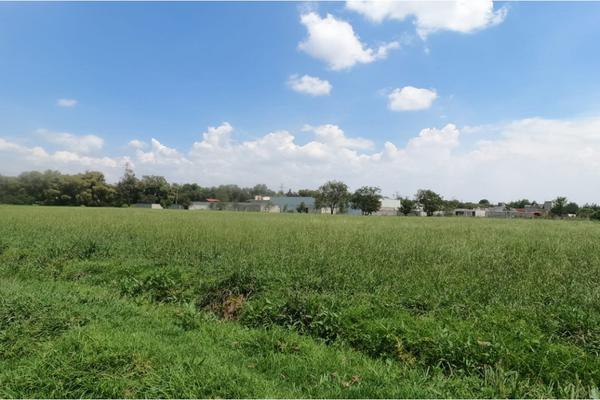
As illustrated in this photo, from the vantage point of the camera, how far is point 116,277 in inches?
345

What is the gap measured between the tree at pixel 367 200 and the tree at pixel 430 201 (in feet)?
40.3

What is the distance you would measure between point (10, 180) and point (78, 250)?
94.7m

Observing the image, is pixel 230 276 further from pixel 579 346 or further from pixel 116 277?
pixel 579 346

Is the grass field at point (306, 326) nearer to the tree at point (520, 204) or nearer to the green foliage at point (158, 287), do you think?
the green foliage at point (158, 287)

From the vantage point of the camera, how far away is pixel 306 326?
5.75m

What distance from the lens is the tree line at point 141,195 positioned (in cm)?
8169

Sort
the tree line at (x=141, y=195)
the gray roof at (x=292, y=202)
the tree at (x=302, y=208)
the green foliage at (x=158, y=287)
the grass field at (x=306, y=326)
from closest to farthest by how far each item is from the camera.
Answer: the grass field at (x=306, y=326), the green foliage at (x=158, y=287), the tree line at (x=141, y=195), the tree at (x=302, y=208), the gray roof at (x=292, y=202)

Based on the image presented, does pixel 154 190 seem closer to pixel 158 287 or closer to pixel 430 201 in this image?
pixel 430 201

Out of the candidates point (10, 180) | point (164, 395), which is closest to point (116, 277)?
point (164, 395)

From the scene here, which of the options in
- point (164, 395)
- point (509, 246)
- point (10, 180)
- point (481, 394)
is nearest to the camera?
point (164, 395)

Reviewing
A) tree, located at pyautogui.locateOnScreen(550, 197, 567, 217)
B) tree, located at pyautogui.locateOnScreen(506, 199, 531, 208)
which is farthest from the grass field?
tree, located at pyautogui.locateOnScreen(506, 199, 531, 208)

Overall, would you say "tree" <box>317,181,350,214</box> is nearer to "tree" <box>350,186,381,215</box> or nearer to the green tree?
"tree" <box>350,186,381,215</box>

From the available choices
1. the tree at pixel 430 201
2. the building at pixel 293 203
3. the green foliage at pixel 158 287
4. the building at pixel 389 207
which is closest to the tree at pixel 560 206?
the tree at pixel 430 201

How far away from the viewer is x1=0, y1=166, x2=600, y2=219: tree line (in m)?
81.7
